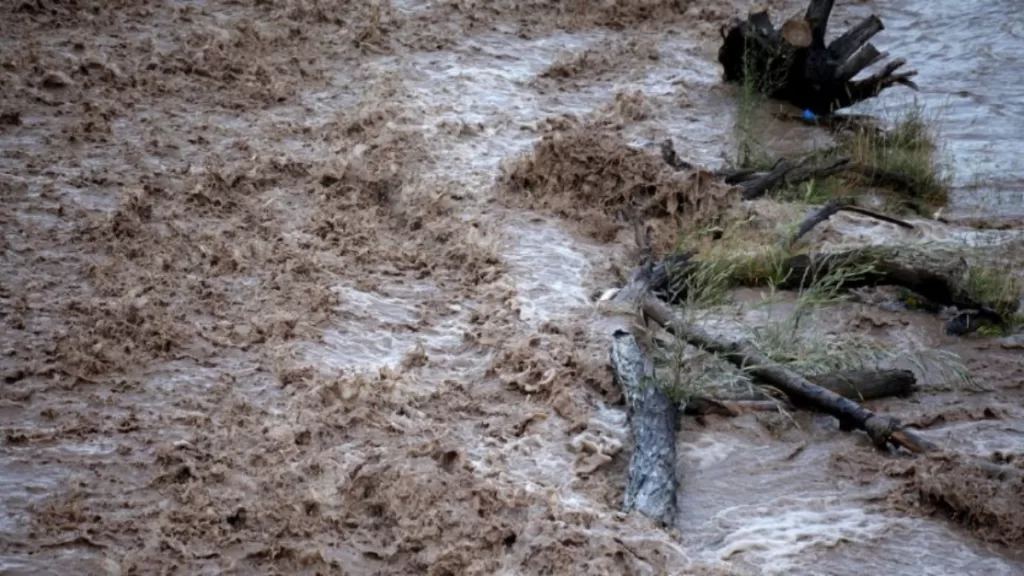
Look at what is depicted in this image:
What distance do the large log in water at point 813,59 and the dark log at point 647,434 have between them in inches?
161

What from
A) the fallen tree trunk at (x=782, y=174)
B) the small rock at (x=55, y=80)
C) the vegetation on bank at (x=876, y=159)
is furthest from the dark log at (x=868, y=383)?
the small rock at (x=55, y=80)

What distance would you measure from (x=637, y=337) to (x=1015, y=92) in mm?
5223

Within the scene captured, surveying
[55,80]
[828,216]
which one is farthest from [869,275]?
[55,80]

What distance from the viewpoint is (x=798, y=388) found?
5.09 m

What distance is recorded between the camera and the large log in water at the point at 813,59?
28.6ft

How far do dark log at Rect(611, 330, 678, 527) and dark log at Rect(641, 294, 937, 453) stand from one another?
262 millimetres

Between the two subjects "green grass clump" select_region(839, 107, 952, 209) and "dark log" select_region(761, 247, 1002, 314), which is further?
"green grass clump" select_region(839, 107, 952, 209)

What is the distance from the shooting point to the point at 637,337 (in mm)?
5477

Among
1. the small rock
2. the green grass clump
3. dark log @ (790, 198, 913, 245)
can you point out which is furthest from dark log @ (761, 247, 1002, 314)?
the small rock

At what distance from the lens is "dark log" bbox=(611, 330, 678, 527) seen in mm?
4367

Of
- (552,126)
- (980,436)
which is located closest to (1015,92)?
(552,126)

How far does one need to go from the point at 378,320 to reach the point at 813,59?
467 cm

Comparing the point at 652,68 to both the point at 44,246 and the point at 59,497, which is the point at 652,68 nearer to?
the point at 44,246

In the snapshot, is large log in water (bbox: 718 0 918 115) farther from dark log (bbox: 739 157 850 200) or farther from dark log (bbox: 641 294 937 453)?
dark log (bbox: 641 294 937 453)
